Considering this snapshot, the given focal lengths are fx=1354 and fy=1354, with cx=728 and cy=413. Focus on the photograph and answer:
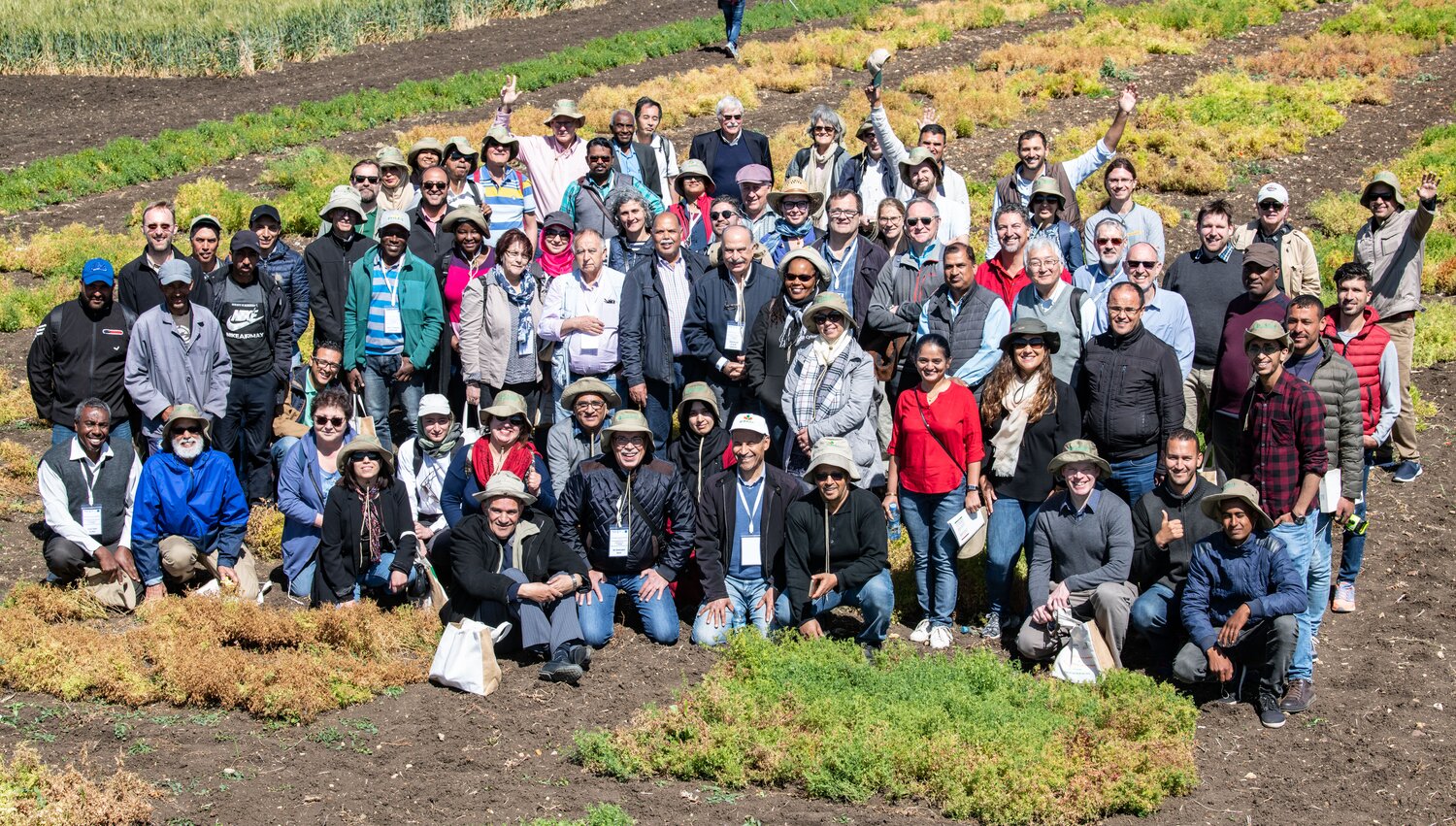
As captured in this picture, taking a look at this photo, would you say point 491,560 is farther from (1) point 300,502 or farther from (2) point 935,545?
(2) point 935,545

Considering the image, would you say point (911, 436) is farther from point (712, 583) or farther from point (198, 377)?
point (198, 377)

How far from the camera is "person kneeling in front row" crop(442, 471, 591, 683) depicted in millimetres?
8711

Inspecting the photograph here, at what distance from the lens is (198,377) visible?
10344 mm

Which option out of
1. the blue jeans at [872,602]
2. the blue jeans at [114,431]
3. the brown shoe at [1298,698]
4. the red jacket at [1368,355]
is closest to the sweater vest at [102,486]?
the blue jeans at [114,431]

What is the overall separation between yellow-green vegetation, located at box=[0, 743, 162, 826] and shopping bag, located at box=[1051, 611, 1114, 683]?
17.5 feet

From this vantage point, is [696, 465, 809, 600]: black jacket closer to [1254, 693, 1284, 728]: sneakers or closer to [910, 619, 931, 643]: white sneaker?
[910, 619, 931, 643]: white sneaker

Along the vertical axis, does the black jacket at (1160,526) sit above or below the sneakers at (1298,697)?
above

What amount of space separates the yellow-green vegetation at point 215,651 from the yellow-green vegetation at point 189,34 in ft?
68.4

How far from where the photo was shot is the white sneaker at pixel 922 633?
9.38 m

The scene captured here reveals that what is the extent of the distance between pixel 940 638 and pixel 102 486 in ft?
19.8

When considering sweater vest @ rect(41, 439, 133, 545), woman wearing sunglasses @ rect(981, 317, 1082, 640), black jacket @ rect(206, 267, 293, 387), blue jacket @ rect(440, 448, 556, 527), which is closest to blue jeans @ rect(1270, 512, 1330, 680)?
woman wearing sunglasses @ rect(981, 317, 1082, 640)

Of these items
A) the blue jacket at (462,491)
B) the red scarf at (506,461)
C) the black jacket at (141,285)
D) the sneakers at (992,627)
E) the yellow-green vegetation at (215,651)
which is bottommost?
the sneakers at (992,627)

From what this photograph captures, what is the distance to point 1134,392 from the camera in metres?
9.03

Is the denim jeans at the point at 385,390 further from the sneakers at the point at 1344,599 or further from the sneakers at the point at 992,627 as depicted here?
the sneakers at the point at 1344,599
